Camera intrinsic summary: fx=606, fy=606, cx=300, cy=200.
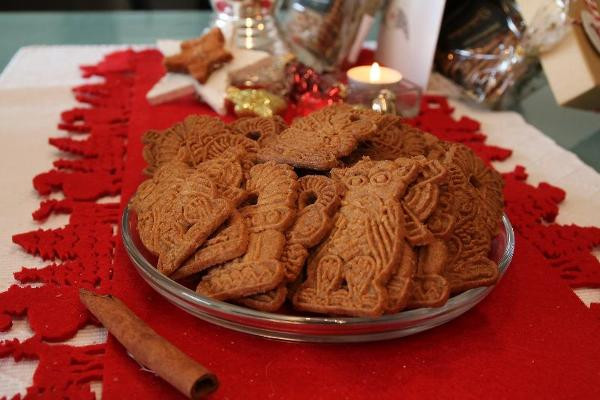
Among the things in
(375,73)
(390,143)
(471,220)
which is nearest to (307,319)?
(471,220)

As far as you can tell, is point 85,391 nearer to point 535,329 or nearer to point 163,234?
point 163,234

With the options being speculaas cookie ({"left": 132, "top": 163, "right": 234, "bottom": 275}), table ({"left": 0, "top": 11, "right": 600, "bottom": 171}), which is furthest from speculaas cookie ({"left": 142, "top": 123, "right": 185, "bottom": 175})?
table ({"left": 0, "top": 11, "right": 600, "bottom": 171})

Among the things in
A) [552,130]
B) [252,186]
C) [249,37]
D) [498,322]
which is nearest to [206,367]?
[252,186]

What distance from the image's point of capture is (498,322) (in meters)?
0.82

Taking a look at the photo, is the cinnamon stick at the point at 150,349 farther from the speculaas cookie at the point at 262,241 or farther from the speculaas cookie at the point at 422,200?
the speculaas cookie at the point at 422,200

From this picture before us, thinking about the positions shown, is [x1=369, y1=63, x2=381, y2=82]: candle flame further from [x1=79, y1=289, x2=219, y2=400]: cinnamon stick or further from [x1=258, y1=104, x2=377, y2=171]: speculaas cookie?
[x1=79, y1=289, x2=219, y2=400]: cinnamon stick

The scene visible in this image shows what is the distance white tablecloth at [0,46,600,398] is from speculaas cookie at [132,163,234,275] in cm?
15

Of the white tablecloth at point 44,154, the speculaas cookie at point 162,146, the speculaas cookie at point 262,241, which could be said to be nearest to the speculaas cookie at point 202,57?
the white tablecloth at point 44,154

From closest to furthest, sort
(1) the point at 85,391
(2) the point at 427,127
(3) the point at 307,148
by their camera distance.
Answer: (1) the point at 85,391 → (3) the point at 307,148 → (2) the point at 427,127

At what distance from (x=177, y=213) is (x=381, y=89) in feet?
2.75

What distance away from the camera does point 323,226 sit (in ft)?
2.46

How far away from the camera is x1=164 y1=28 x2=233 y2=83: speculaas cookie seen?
1590 millimetres

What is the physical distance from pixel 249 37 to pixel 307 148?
1.08m

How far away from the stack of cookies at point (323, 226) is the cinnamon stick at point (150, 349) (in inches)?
2.9
